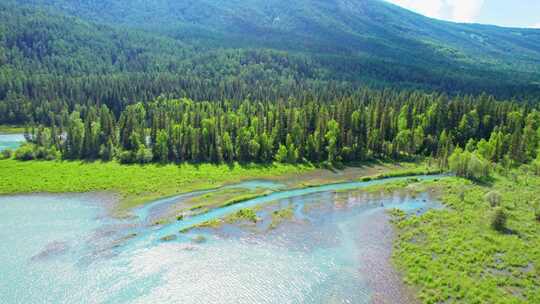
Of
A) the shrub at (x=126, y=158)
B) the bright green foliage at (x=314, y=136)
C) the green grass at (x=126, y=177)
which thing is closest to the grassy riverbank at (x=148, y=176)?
the green grass at (x=126, y=177)

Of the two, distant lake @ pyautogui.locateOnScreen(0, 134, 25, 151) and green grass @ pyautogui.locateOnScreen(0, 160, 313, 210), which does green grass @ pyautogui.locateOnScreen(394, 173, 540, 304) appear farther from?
distant lake @ pyautogui.locateOnScreen(0, 134, 25, 151)

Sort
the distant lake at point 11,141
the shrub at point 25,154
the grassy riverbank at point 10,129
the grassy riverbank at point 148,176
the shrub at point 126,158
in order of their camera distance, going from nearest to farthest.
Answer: the grassy riverbank at point 148,176 < the shrub at point 126,158 < the shrub at point 25,154 < the distant lake at point 11,141 < the grassy riverbank at point 10,129

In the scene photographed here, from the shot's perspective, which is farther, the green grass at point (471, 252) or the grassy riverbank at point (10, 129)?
the grassy riverbank at point (10, 129)

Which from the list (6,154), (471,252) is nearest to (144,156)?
(6,154)

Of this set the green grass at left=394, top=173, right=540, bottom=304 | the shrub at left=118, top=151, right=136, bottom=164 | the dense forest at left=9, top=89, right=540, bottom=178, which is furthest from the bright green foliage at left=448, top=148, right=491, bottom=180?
the shrub at left=118, top=151, right=136, bottom=164

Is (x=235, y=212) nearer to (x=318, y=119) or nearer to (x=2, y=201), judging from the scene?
(x=2, y=201)

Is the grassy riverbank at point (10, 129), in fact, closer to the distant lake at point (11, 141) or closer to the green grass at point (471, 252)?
the distant lake at point (11, 141)

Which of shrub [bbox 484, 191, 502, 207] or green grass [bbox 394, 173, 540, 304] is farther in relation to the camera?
shrub [bbox 484, 191, 502, 207]
